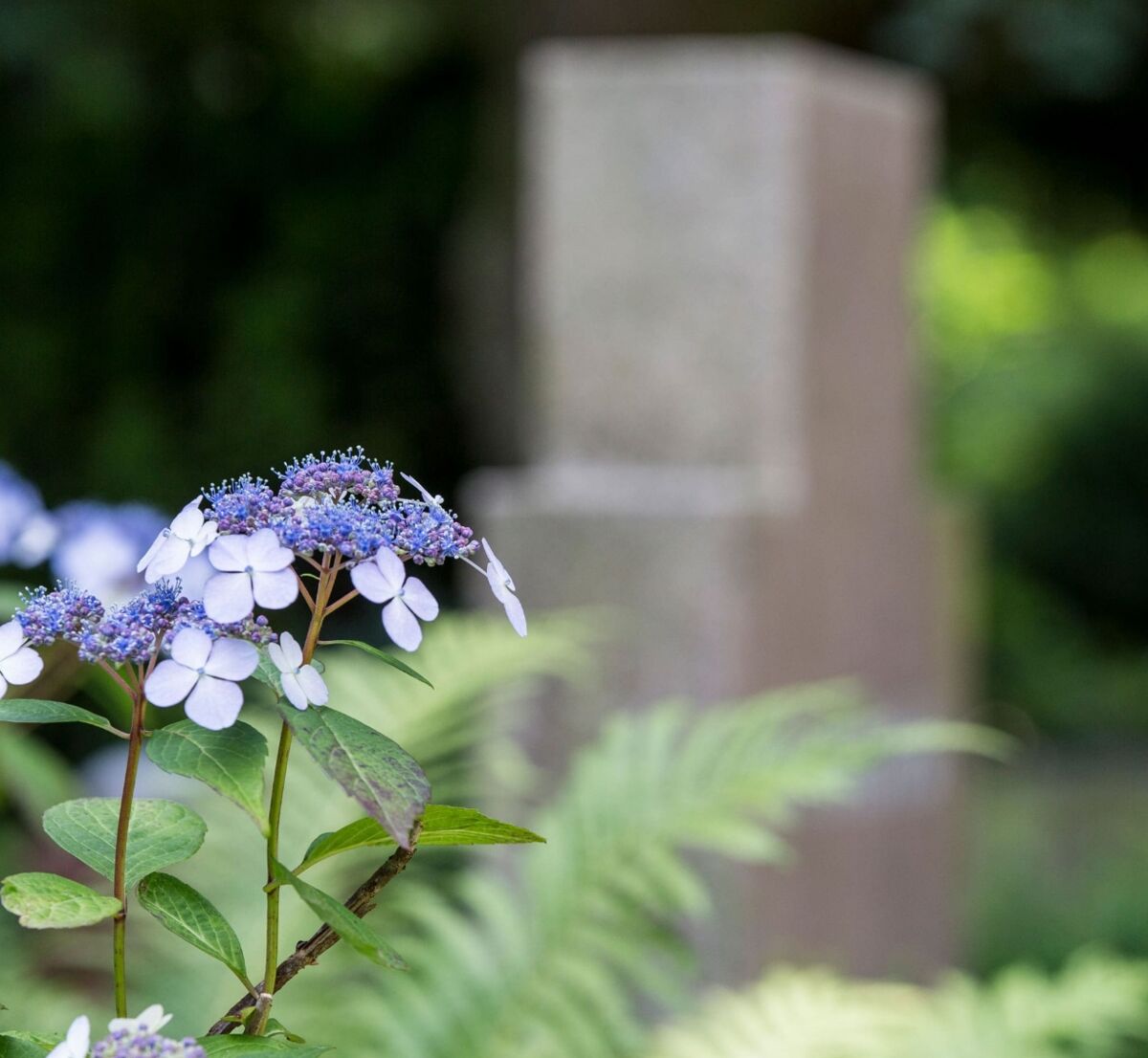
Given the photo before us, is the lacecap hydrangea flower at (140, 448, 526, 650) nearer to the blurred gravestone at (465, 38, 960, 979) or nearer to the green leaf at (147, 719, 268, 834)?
the green leaf at (147, 719, 268, 834)

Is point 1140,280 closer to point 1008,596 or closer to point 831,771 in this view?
point 1008,596

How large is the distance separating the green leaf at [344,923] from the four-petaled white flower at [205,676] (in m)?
0.04

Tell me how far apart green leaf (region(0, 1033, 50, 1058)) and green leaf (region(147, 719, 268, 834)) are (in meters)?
0.08

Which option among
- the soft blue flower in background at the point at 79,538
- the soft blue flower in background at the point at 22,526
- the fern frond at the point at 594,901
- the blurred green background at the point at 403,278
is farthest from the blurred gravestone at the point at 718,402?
the blurred green background at the point at 403,278

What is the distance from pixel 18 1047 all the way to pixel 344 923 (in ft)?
0.33

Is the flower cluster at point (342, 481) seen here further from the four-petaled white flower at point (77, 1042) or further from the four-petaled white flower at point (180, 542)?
the four-petaled white flower at point (77, 1042)

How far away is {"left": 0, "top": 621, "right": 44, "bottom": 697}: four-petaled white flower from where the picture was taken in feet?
1.45

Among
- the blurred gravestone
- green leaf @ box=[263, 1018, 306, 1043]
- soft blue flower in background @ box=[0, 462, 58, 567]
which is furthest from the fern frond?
green leaf @ box=[263, 1018, 306, 1043]

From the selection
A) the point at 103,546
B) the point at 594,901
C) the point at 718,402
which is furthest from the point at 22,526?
the point at 718,402

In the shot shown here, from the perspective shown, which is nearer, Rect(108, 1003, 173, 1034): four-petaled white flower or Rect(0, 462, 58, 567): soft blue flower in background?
Rect(108, 1003, 173, 1034): four-petaled white flower

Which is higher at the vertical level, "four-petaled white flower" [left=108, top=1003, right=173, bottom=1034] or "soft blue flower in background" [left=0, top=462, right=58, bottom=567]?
"soft blue flower in background" [left=0, top=462, right=58, bottom=567]

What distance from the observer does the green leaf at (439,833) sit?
1.49 ft

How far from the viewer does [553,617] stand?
2547mm

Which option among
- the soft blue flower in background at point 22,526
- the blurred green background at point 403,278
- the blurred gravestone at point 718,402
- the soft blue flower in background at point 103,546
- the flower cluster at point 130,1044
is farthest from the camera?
the blurred green background at point 403,278
